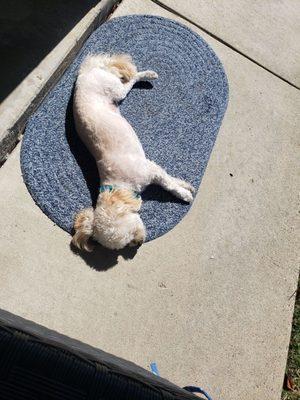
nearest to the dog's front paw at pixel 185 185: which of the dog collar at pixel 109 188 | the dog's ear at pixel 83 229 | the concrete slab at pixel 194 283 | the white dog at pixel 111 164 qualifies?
the white dog at pixel 111 164

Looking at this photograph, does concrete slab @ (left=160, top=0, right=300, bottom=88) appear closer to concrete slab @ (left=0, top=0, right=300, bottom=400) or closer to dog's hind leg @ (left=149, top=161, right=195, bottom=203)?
concrete slab @ (left=0, top=0, right=300, bottom=400)

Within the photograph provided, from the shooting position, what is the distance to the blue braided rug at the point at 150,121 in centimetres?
343

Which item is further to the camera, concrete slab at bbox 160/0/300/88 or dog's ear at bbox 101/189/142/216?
concrete slab at bbox 160/0/300/88

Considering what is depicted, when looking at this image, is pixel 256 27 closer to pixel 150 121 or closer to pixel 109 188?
pixel 150 121

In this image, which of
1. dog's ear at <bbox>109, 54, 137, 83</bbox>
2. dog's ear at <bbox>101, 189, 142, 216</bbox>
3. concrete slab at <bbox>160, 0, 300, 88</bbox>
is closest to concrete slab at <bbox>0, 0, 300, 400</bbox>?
dog's ear at <bbox>101, 189, 142, 216</bbox>

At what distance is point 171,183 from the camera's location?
355cm

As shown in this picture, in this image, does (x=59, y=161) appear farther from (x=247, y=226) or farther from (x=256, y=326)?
(x=256, y=326)

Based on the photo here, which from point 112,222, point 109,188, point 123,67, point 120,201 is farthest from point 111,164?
point 123,67

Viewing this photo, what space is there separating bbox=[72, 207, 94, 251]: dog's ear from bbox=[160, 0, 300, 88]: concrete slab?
8.21ft

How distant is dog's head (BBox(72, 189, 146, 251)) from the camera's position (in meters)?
3.03

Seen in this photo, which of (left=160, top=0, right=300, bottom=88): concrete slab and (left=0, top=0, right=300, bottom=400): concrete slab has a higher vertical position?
(left=160, top=0, right=300, bottom=88): concrete slab

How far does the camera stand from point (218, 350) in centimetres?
330

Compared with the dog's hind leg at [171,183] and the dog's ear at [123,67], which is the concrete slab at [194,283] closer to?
the dog's hind leg at [171,183]

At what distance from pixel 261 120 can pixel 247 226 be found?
1120 mm
